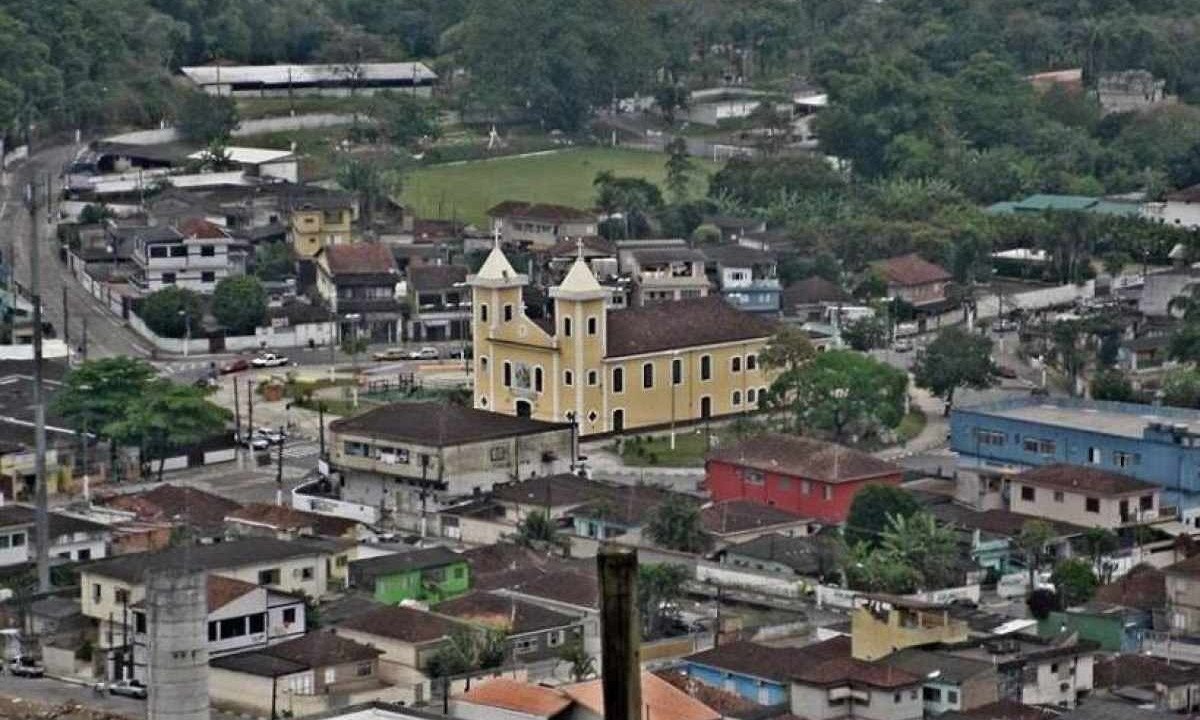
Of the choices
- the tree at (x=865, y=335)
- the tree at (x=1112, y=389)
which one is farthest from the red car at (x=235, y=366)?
the tree at (x=1112, y=389)

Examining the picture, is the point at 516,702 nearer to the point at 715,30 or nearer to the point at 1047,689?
the point at 1047,689

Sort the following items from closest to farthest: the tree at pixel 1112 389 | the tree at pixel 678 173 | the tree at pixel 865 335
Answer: the tree at pixel 1112 389 → the tree at pixel 865 335 → the tree at pixel 678 173

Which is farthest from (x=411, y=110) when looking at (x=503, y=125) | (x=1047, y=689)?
(x=1047, y=689)

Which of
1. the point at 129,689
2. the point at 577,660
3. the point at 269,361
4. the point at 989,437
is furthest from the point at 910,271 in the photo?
the point at 129,689

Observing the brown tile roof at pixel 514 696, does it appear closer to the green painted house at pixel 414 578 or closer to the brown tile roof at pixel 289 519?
the green painted house at pixel 414 578

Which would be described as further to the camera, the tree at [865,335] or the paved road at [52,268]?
the paved road at [52,268]

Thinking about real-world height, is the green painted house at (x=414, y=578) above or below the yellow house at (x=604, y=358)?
below
